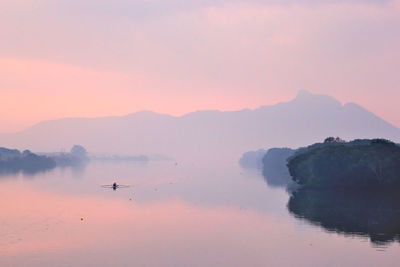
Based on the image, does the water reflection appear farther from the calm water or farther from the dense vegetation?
the dense vegetation

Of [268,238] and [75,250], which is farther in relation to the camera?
[268,238]

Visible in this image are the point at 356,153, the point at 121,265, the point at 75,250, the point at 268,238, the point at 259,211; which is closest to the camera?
the point at 121,265

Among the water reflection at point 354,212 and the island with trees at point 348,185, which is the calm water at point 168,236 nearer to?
the water reflection at point 354,212

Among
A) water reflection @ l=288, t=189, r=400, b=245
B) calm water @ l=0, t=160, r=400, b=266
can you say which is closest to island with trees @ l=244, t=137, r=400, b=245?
water reflection @ l=288, t=189, r=400, b=245

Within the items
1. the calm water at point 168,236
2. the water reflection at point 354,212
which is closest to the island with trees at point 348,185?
the water reflection at point 354,212

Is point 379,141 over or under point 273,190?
over

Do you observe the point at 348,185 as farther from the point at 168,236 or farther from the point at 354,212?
the point at 168,236

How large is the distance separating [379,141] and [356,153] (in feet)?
27.4

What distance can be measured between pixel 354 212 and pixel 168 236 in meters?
41.8

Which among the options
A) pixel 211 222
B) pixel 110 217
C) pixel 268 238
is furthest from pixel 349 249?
pixel 110 217

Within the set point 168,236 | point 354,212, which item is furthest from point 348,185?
point 168,236

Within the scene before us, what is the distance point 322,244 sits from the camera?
211 ft

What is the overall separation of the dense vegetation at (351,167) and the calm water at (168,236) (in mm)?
30048

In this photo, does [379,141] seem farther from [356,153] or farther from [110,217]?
[110,217]
